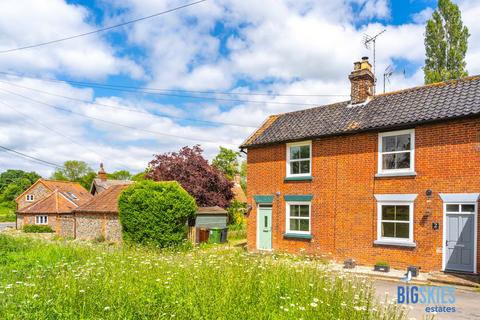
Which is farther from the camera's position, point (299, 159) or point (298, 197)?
point (299, 159)

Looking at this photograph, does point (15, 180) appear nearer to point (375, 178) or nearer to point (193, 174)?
point (193, 174)

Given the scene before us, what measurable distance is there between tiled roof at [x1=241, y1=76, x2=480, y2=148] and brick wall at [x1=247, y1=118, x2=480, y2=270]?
425 millimetres

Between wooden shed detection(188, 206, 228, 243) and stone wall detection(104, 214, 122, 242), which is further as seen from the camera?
stone wall detection(104, 214, 122, 242)

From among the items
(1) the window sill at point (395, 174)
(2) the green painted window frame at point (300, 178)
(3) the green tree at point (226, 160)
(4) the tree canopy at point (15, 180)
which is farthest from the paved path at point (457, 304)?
(4) the tree canopy at point (15, 180)

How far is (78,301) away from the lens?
6082mm

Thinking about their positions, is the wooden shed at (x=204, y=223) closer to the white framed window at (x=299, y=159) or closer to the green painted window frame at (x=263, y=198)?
the green painted window frame at (x=263, y=198)

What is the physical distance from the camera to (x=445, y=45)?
1208 inches

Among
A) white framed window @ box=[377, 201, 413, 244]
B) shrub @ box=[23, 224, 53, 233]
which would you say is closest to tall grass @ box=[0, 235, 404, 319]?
white framed window @ box=[377, 201, 413, 244]

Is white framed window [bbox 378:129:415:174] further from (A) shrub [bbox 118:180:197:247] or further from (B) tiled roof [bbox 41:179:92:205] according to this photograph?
(B) tiled roof [bbox 41:179:92:205]

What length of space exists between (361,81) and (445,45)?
752 inches

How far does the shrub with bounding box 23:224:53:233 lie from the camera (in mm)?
36541

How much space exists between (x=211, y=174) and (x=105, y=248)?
18680mm

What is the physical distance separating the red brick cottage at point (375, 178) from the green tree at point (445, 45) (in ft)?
58.0

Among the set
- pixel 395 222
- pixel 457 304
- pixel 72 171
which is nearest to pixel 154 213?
pixel 395 222
